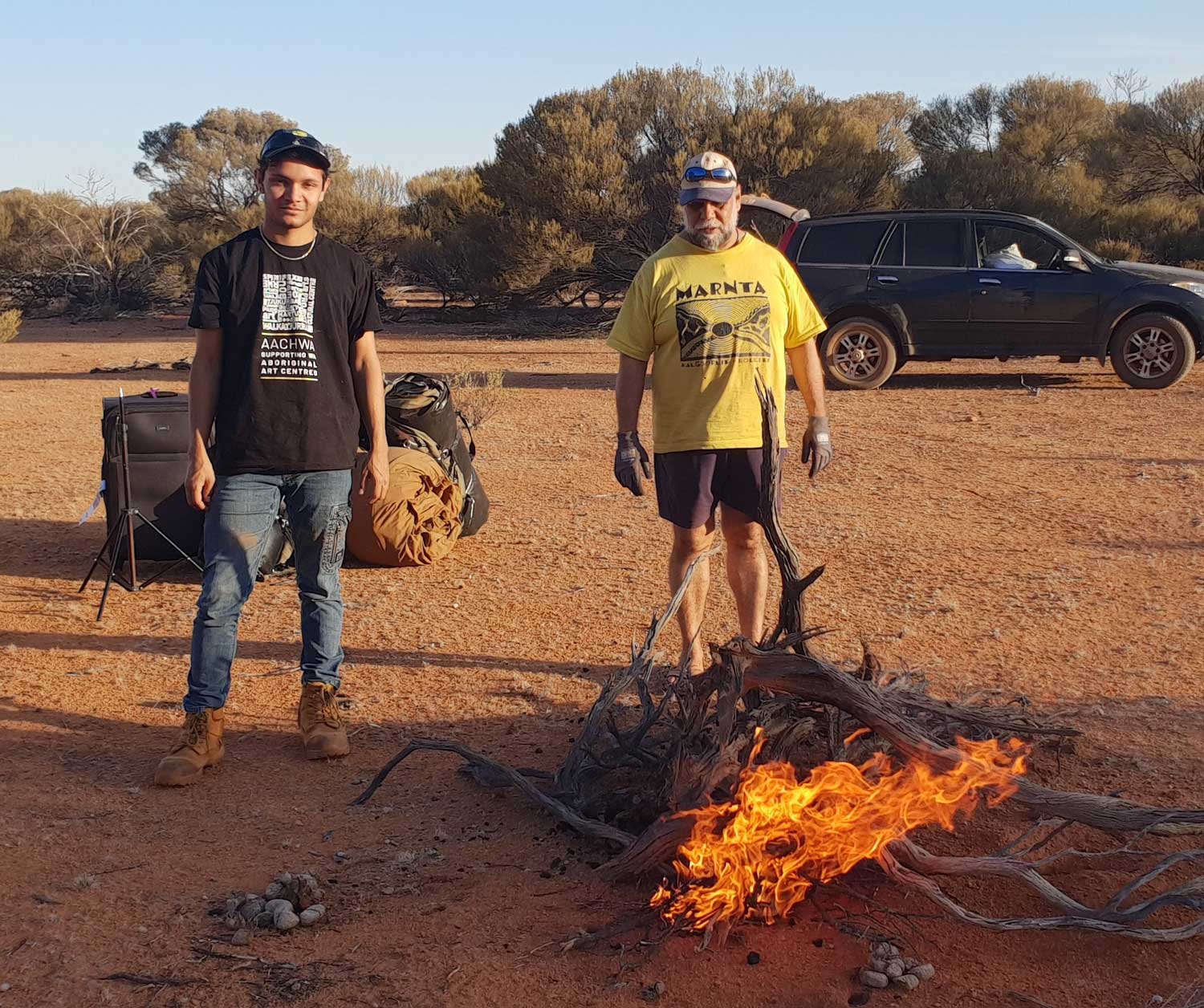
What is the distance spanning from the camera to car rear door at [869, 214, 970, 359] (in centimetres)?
1266

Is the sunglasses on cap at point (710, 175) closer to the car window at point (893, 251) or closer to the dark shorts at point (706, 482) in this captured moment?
the dark shorts at point (706, 482)

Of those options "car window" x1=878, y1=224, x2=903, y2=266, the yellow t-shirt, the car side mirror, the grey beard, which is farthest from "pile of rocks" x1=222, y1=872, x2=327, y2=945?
the car side mirror

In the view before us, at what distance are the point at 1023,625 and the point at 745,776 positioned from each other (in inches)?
109

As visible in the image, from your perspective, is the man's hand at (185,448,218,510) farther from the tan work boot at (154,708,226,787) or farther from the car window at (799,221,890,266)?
the car window at (799,221,890,266)

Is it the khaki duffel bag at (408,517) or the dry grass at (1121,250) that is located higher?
the dry grass at (1121,250)

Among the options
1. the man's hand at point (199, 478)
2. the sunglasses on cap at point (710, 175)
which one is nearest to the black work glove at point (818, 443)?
the sunglasses on cap at point (710, 175)

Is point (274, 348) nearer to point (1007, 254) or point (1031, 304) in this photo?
point (1031, 304)

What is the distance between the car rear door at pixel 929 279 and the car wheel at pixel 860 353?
1.02ft

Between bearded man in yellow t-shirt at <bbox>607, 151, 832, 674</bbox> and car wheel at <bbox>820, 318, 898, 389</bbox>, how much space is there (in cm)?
881

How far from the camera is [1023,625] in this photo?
17.8ft

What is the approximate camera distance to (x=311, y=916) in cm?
311

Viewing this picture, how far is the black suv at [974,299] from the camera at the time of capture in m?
12.3

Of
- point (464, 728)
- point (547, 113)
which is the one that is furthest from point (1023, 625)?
point (547, 113)

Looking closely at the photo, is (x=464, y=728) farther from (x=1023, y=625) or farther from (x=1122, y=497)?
(x=1122, y=497)
